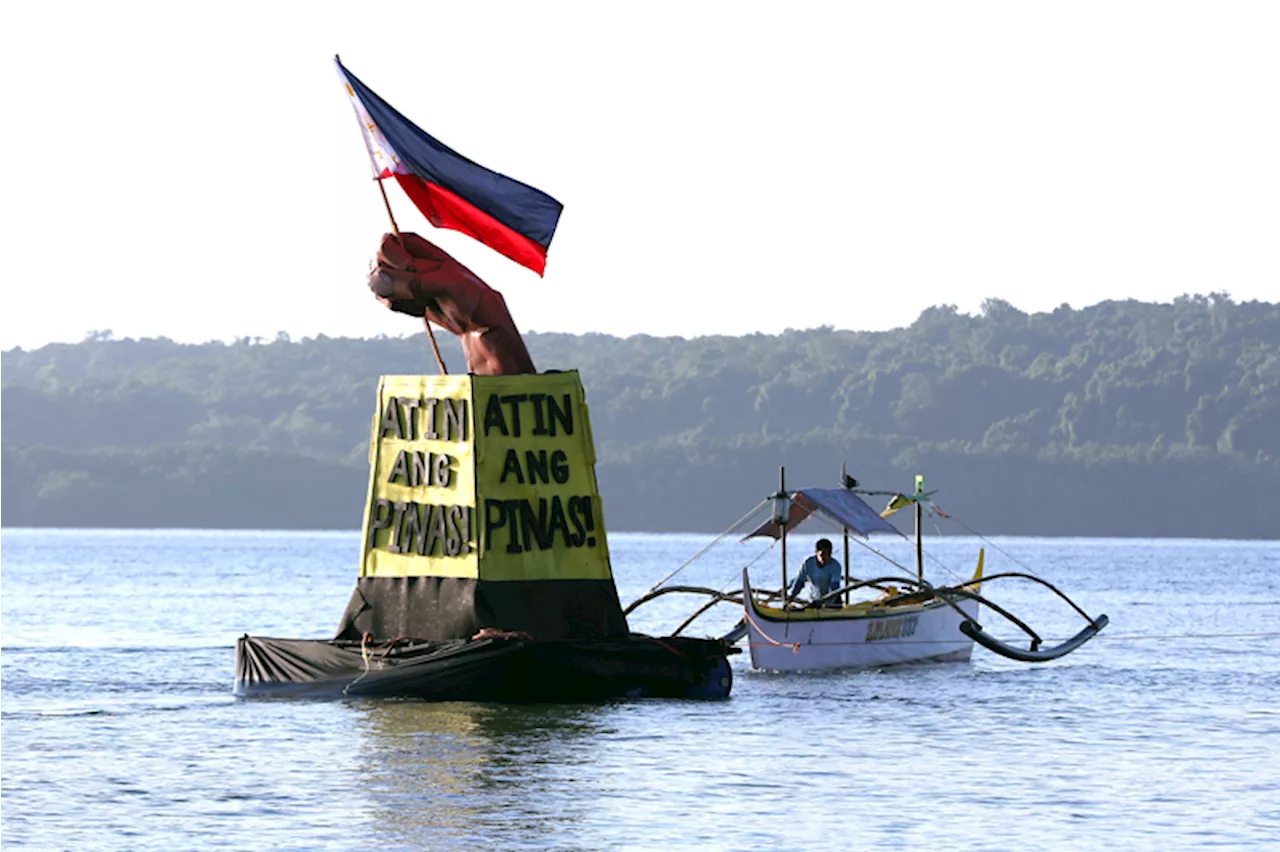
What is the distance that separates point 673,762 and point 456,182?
30.5 ft

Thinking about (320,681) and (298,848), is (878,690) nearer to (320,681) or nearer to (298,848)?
(320,681)

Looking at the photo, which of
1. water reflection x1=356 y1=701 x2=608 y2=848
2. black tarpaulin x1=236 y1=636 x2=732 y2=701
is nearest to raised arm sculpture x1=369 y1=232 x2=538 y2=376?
black tarpaulin x1=236 y1=636 x2=732 y2=701

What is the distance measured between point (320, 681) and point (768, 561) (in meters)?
161

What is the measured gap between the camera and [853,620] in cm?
4178

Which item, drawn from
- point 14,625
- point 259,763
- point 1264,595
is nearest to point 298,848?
point 259,763

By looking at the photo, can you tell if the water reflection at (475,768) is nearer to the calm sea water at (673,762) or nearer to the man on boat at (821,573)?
the calm sea water at (673,762)

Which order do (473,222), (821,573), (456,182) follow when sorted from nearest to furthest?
(456,182)
(473,222)
(821,573)

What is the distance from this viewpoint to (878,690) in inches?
1558

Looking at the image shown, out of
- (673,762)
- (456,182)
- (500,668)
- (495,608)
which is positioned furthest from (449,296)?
(673,762)

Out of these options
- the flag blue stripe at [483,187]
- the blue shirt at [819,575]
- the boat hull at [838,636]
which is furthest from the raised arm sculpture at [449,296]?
the blue shirt at [819,575]

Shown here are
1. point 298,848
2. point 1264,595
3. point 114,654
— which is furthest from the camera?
point 1264,595

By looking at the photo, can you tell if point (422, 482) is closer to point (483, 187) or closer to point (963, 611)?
point (483, 187)

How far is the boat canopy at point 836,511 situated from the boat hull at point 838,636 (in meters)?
1.66

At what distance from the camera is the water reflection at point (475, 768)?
2202 cm
